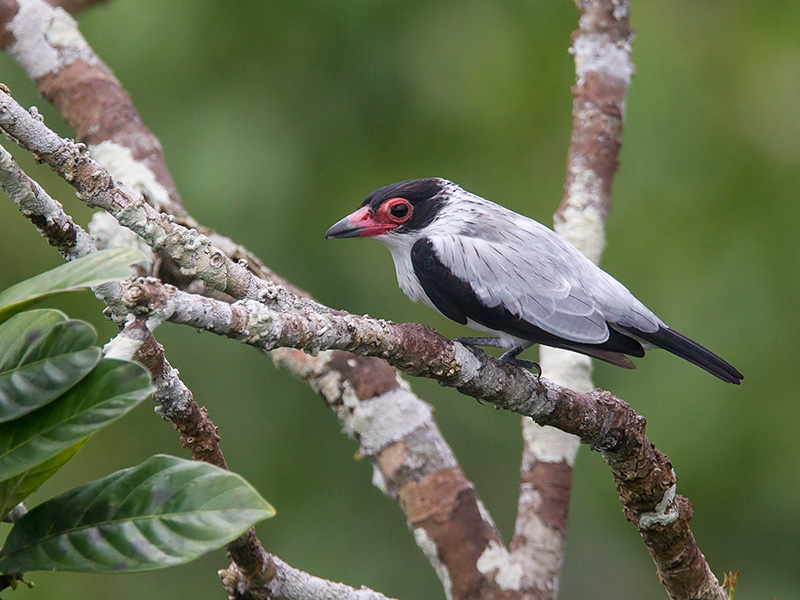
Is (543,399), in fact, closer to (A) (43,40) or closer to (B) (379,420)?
(B) (379,420)

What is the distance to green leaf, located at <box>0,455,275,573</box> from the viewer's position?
4.18 feet

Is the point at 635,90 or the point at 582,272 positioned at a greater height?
the point at 635,90

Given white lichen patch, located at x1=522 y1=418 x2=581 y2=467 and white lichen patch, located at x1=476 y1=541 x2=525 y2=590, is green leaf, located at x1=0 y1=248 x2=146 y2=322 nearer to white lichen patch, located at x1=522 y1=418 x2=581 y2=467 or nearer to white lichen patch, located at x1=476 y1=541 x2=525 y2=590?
white lichen patch, located at x1=476 y1=541 x2=525 y2=590

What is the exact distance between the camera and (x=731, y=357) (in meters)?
4.66

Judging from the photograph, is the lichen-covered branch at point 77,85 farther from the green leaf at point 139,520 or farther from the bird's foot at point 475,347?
the green leaf at point 139,520

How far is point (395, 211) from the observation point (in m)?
2.87

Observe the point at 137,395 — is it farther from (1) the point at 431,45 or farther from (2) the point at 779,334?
(1) the point at 431,45

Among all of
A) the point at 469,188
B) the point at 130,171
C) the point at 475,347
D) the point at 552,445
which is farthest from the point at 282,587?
the point at 469,188

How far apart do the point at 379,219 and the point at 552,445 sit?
1.08 meters

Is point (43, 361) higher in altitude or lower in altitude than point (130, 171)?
lower

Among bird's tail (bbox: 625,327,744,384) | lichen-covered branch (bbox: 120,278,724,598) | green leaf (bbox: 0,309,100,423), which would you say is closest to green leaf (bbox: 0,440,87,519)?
green leaf (bbox: 0,309,100,423)

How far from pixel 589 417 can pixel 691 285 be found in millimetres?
2920

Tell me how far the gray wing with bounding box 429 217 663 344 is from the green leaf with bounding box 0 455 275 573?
52.2 inches

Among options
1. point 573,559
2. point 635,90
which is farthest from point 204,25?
point 573,559
